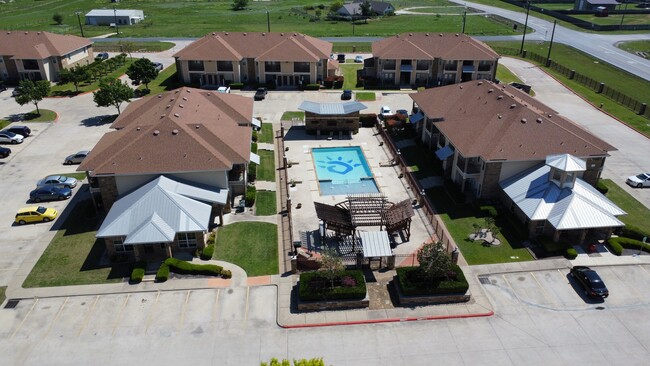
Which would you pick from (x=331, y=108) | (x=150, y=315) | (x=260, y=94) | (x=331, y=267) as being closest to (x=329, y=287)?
(x=331, y=267)

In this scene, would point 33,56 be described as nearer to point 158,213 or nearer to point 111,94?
point 111,94

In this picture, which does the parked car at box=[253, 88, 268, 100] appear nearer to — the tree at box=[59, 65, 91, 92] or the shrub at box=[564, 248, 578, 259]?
the tree at box=[59, 65, 91, 92]

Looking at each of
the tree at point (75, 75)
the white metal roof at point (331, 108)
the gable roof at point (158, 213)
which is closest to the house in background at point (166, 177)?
the gable roof at point (158, 213)

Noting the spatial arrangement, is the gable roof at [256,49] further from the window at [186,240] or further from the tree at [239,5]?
the tree at [239,5]

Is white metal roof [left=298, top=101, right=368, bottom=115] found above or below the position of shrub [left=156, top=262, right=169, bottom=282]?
above

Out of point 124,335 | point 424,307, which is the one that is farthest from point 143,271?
point 424,307

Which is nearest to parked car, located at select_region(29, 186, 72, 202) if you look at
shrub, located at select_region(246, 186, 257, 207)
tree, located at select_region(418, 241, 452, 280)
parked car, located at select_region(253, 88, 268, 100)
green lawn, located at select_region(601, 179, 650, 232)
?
shrub, located at select_region(246, 186, 257, 207)

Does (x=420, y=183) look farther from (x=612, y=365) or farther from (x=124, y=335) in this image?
(x=124, y=335)

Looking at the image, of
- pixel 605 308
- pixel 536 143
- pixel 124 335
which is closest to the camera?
pixel 124 335
